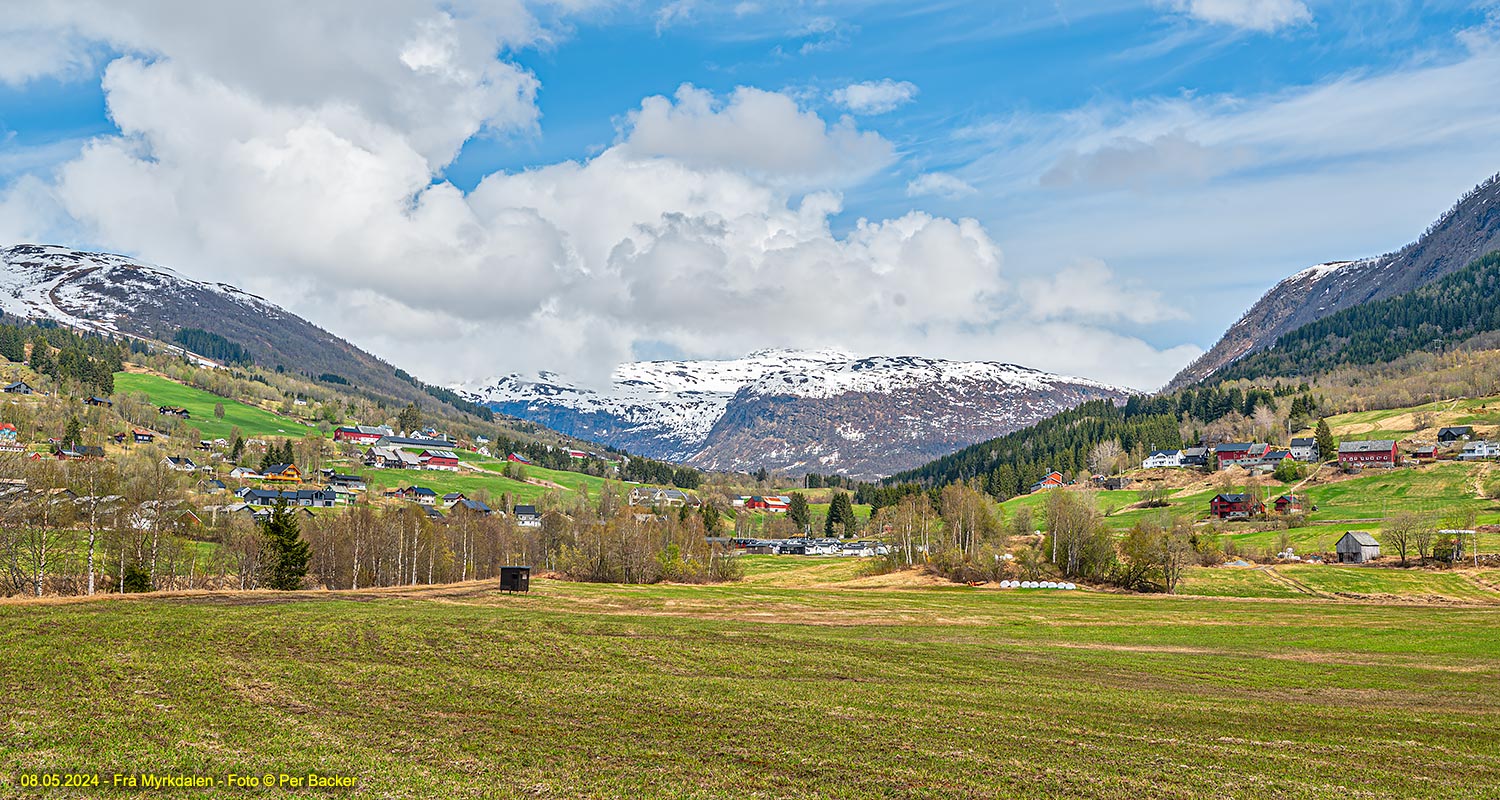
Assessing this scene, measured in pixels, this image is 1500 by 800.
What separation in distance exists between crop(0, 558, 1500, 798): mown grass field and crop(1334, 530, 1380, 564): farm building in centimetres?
8527

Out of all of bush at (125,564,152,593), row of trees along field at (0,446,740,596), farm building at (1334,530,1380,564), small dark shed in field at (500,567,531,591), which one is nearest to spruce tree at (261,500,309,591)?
row of trees along field at (0,446,740,596)

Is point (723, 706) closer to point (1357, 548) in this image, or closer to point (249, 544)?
point (249, 544)

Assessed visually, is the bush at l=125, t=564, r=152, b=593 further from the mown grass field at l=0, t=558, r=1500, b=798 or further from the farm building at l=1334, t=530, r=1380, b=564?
the farm building at l=1334, t=530, r=1380, b=564

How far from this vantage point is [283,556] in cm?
10688

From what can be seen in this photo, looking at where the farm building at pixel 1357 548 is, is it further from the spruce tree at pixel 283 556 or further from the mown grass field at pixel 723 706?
the spruce tree at pixel 283 556

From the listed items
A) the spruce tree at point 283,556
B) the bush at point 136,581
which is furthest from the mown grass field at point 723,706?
the spruce tree at point 283,556

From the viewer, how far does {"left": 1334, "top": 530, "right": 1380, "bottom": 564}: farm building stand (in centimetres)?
14562

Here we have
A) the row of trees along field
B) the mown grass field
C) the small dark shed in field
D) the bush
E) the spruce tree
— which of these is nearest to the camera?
the mown grass field

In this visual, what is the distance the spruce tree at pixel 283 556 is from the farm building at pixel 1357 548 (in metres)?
152

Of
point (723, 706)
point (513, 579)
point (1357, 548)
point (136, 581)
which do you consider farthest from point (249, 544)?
point (1357, 548)

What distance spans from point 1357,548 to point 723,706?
483 feet

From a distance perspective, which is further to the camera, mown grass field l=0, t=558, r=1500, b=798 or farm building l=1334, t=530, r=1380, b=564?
farm building l=1334, t=530, r=1380, b=564

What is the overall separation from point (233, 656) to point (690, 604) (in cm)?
5644

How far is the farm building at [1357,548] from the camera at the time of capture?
14562 centimetres
